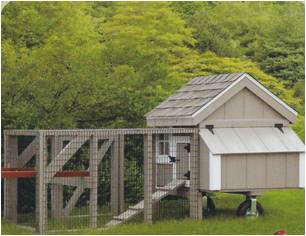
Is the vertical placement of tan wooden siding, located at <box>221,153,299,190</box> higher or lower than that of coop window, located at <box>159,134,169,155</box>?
Answer: lower

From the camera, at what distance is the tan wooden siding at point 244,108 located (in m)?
20.1

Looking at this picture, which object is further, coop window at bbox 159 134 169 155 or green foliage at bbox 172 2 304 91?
green foliage at bbox 172 2 304 91

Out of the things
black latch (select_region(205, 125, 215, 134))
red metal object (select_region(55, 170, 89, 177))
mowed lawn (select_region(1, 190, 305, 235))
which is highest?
black latch (select_region(205, 125, 215, 134))

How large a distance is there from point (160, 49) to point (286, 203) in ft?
36.9

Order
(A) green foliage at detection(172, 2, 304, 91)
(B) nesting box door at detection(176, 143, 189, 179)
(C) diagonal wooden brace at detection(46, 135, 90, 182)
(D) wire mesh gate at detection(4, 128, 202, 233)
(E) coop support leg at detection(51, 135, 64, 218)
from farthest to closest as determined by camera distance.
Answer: (A) green foliage at detection(172, 2, 304, 91) → (E) coop support leg at detection(51, 135, 64, 218) → (B) nesting box door at detection(176, 143, 189, 179) → (D) wire mesh gate at detection(4, 128, 202, 233) → (C) diagonal wooden brace at detection(46, 135, 90, 182)

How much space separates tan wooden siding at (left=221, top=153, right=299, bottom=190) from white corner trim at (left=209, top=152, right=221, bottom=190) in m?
0.09

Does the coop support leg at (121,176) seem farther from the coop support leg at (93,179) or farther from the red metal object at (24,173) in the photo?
the coop support leg at (93,179)

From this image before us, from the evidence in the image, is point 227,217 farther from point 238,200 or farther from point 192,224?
point 238,200

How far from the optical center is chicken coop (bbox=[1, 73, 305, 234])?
19.2 metres

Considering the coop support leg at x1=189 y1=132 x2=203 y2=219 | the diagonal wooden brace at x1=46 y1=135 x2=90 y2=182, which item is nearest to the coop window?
the coop support leg at x1=189 y1=132 x2=203 y2=219

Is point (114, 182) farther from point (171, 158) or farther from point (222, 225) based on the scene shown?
point (222, 225)

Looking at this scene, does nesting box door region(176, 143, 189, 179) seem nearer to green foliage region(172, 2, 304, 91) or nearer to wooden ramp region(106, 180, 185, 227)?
wooden ramp region(106, 180, 185, 227)

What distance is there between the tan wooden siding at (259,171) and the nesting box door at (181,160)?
3.31 feet

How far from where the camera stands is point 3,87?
75.1 feet
